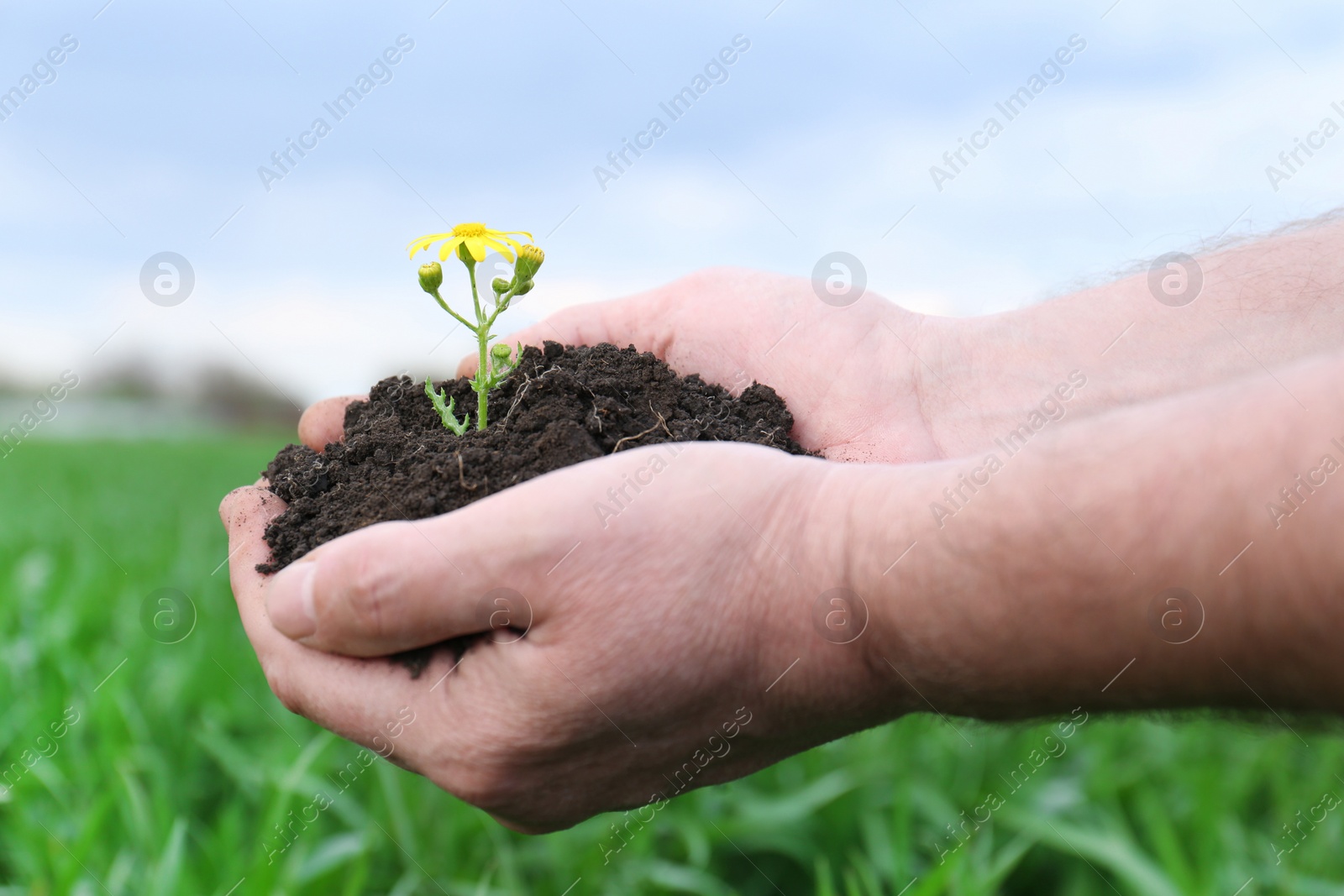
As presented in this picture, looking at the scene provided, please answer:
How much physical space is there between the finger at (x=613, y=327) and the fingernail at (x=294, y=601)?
107 cm

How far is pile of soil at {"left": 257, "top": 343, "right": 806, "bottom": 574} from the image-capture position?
1586mm

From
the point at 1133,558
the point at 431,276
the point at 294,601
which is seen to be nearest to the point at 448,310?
the point at 431,276

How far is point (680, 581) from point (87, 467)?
9.55 m

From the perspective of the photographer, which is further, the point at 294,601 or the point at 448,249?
the point at 448,249

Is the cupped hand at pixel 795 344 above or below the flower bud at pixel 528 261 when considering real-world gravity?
below

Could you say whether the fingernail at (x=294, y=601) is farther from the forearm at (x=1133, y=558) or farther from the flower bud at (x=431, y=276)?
the forearm at (x=1133, y=558)

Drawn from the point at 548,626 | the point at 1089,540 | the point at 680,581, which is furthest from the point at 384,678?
the point at 1089,540

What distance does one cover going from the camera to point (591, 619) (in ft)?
4.30

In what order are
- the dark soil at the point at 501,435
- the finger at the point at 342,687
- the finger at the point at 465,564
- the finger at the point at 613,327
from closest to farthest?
the finger at the point at 465,564 < the finger at the point at 342,687 < the dark soil at the point at 501,435 < the finger at the point at 613,327

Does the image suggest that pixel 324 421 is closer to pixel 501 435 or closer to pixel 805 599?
pixel 501 435

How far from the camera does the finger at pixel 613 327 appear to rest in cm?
237

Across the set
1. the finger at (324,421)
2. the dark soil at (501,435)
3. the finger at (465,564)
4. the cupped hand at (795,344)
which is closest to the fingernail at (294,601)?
the finger at (465,564)

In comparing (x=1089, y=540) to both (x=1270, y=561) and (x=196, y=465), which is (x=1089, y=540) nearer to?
(x=1270, y=561)

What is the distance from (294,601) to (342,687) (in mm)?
187
